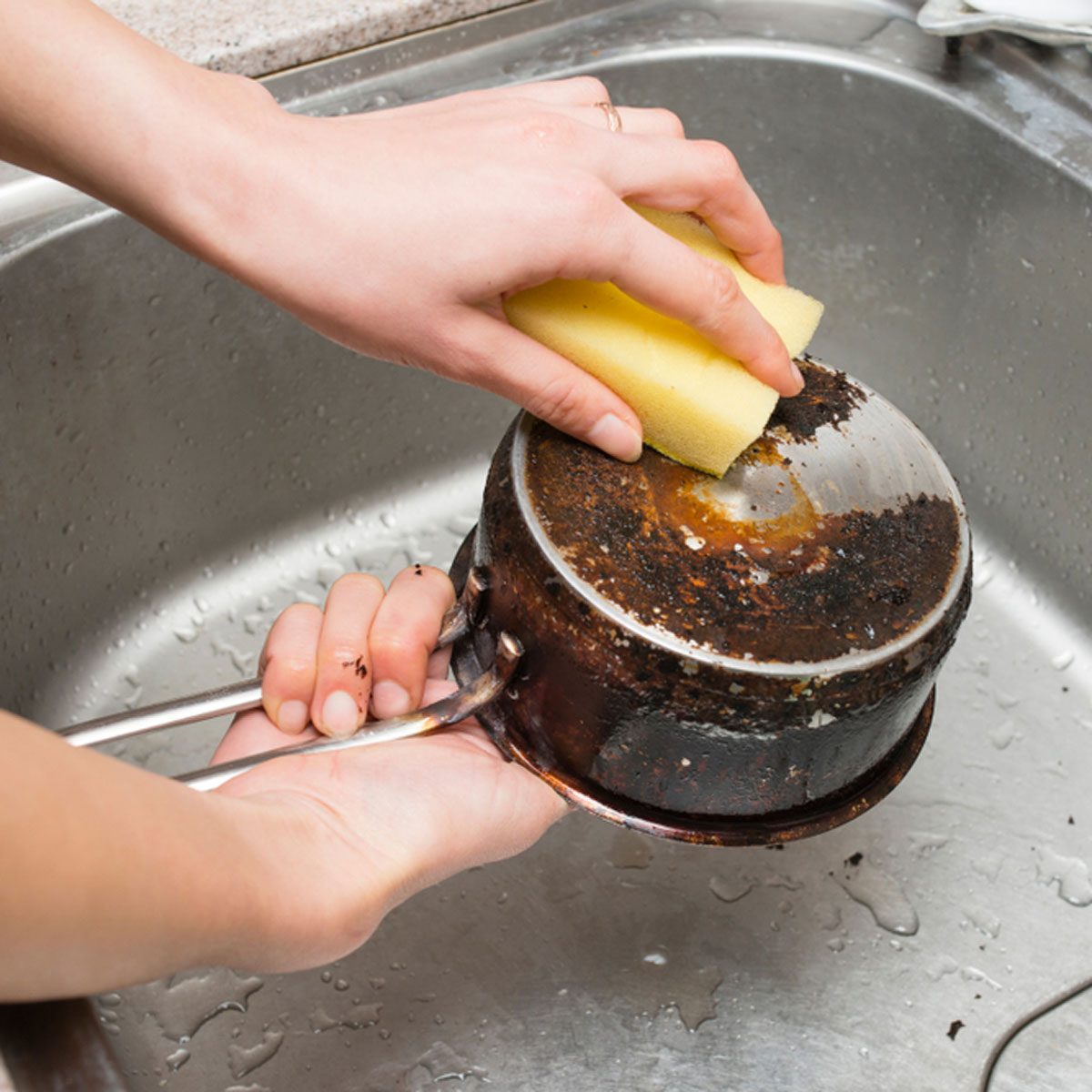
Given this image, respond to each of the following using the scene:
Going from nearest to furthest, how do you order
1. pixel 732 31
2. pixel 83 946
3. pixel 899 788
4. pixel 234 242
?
pixel 83 946 < pixel 234 242 < pixel 899 788 < pixel 732 31

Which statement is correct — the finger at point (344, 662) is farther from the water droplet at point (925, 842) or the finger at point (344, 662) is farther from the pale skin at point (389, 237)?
the water droplet at point (925, 842)

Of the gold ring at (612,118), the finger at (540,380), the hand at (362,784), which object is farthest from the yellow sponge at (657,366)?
the hand at (362,784)

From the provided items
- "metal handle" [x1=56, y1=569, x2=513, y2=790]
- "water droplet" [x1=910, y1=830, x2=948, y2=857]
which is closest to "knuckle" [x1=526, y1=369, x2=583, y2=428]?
"metal handle" [x1=56, y1=569, x2=513, y2=790]

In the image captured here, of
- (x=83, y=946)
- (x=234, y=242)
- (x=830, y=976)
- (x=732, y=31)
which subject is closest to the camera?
(x=83, y=946)

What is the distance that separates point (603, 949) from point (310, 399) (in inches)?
26.2

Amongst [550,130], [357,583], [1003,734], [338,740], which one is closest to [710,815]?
[338,740]

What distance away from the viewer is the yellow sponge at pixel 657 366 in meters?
0.83

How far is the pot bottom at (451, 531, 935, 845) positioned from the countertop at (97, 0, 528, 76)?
0.72 m

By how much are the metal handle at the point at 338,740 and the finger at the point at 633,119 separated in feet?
1.17

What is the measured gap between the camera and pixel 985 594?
1436 millimetres

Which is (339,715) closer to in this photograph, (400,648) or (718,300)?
(400,648)

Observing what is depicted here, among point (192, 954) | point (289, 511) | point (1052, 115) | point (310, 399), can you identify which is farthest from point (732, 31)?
point (192, 954)

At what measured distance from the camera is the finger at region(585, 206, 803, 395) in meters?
0.79

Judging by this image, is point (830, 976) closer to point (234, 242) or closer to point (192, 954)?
point (192, 954)
